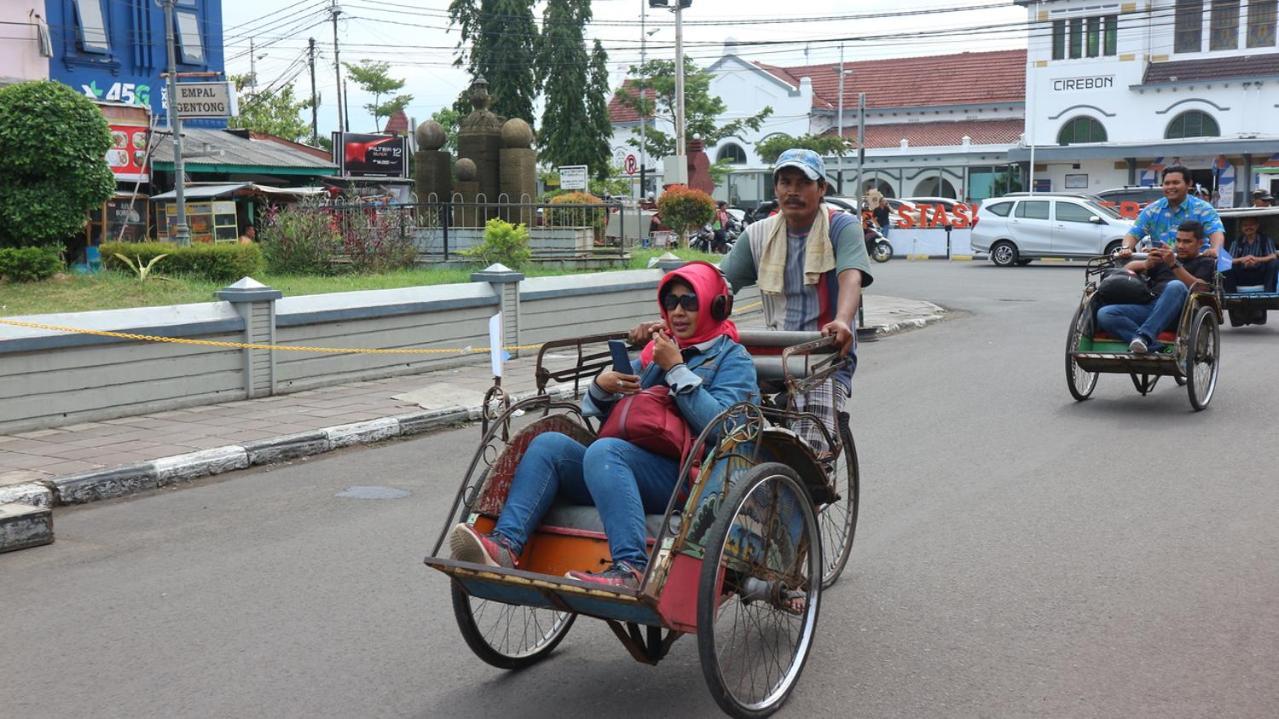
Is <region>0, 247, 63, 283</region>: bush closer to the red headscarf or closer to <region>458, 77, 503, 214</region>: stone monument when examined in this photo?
<region>458, 77, 503, 214</region>: stone monument

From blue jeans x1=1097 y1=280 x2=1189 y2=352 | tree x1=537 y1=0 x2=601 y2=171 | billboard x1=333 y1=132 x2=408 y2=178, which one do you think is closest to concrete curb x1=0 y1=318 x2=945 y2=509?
blue jeans x1=1097 y1=280 x2=1189 y2=352

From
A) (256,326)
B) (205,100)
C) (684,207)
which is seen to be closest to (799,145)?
(684,207)

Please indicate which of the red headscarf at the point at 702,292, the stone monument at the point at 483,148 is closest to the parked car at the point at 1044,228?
the stone monument at the point at 483,148

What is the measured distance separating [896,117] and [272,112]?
2898 cm

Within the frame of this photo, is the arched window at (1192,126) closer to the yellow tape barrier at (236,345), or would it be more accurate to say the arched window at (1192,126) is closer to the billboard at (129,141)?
the billboard at (129,141)

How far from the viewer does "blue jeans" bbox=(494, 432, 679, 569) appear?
13.0 ft

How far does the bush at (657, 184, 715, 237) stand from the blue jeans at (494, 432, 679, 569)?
18094 mm

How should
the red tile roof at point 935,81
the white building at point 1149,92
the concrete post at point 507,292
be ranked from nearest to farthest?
the concrete post at point 507,292 < the white building at point 1149,92 < the red tile roof at point 935,81

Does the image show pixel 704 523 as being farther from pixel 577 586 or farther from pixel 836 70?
pixel 836 70

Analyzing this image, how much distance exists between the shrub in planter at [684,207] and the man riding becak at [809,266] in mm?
16674

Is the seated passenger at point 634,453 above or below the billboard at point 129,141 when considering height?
below

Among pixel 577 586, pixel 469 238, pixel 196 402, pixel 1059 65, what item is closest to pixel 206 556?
pixel 577 586

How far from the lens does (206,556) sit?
6.32 meters

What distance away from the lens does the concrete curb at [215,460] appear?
7562mm
